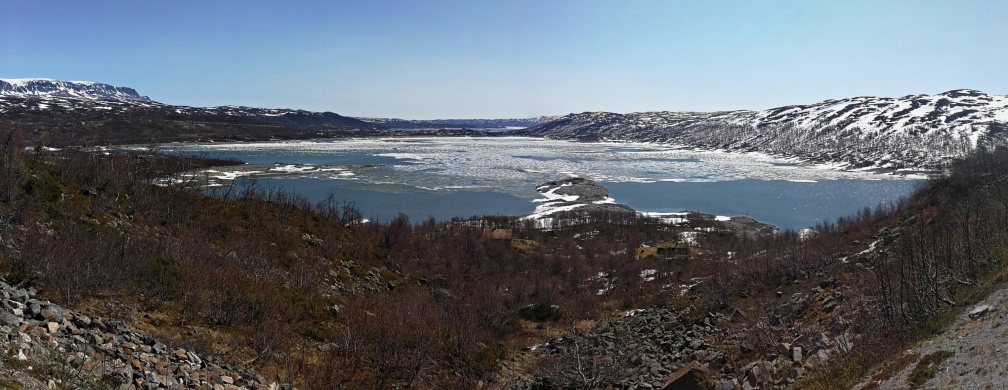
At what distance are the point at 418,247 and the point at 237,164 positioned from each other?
5195 cm

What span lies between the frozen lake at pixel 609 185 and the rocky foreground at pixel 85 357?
31.8 metres

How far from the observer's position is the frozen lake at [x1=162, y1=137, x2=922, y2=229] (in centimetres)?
4381

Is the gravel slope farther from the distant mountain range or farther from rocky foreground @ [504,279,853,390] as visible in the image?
the distant mountain range

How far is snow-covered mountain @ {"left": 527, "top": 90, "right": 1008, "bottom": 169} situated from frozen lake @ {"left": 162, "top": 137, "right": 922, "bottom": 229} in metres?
16.2

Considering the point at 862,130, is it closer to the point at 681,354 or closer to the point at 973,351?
the point at 681,354

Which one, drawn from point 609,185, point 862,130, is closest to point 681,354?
point 609,185

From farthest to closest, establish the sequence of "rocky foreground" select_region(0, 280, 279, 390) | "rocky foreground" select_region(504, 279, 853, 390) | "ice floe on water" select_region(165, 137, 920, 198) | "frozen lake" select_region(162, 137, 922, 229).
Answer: "ice floe on water" select_region(165, 137, 920, 198), "frozen lake" select_region(162, 137, 922, 229), "rocky foreground" select_region(504, 279, 853, 390), "rocky foreground" select_region(0, 280, 279, 390)

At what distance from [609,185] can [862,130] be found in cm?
8181

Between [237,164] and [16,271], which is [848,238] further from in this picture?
[237,164]

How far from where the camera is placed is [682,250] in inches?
1230

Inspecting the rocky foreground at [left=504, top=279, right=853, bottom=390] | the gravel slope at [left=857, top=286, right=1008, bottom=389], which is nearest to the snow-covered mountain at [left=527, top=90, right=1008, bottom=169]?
the rocky foreground at [left=504, top=279, right=853, bottom=390]

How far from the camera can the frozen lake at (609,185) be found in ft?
144

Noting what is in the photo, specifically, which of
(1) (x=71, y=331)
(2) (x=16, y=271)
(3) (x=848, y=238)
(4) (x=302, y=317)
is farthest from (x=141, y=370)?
(3) (x=848, y=238)

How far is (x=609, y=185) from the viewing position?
59.2 meters
